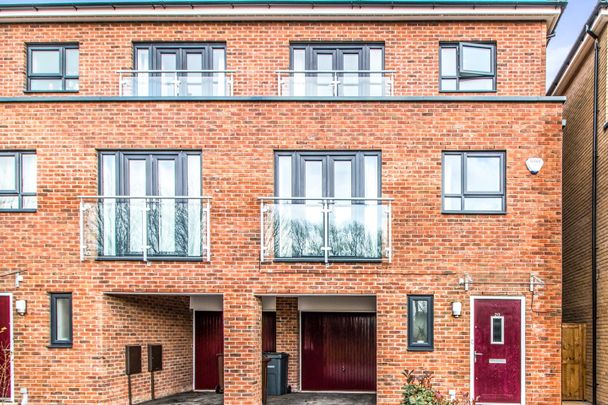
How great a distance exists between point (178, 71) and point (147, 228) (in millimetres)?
3118

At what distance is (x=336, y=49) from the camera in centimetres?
1168

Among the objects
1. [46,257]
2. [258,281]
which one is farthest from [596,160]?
[46,257]

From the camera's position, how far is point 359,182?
10.6 metres

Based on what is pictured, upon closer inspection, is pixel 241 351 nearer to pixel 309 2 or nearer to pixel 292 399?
pixel 292 399

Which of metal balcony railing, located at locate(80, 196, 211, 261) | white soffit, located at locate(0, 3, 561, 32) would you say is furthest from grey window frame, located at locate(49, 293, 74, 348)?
white soffit, located at locate(0, 3, 561, 32)

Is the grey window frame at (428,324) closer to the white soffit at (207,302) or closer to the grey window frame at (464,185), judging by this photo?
the grey window frame at (464,185)

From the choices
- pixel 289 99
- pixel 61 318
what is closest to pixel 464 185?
pixel 289 99

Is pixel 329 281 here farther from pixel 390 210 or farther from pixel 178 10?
pixel 178 10

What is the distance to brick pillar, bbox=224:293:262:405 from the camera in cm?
1019

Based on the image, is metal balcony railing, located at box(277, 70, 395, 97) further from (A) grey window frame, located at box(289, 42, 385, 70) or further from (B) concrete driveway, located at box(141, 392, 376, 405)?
(B) concrete driveway, located at box(141, 392, 376, 405)

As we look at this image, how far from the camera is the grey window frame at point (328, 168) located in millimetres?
10555

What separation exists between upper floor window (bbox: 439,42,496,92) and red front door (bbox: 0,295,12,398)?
30.2 feet

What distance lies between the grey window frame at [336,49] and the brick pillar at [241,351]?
4802mm

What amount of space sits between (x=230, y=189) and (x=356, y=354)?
484 centimetres
